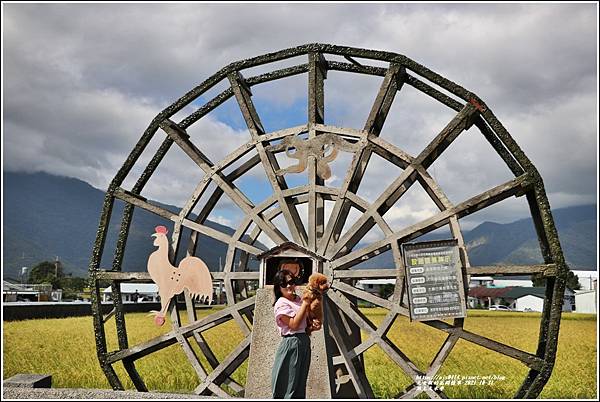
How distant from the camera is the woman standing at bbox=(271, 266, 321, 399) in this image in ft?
24.1

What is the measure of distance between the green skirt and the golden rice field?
492 cm

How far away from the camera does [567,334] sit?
711 inches

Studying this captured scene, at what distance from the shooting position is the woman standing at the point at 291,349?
7.36 meters

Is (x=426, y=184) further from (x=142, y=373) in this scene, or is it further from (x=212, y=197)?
(x=142, y=373)

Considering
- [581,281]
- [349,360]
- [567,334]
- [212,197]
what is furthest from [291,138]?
[581,281]

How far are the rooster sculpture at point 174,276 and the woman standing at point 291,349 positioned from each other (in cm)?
259

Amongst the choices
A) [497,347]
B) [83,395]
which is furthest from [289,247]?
[83,395]

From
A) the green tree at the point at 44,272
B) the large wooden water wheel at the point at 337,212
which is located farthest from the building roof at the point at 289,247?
the green tree at the point at 44,272

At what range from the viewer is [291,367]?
753 cm

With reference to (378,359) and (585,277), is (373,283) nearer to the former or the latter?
(378,359)

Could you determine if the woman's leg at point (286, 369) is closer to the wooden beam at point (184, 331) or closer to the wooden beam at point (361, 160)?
the wooden beam at point (184, 331)

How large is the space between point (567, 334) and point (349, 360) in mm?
11121

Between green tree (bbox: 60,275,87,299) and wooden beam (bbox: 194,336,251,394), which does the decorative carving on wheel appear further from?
green tree (bbox: 60,275,87,299)

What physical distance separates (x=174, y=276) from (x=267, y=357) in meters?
2.32
